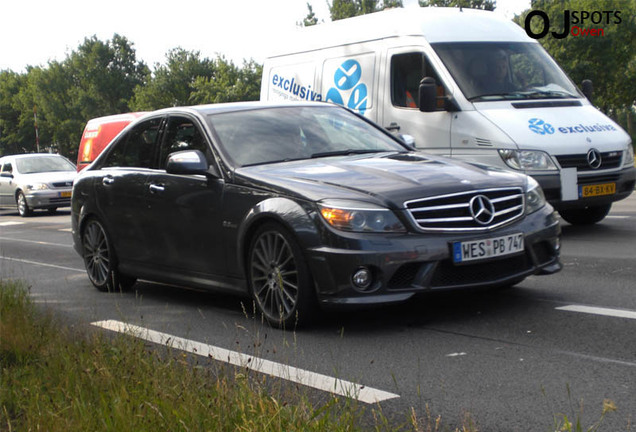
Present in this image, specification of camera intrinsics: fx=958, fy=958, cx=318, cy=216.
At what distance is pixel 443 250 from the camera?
5.93 meters

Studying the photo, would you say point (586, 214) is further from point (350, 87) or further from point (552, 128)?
point (350, 87)

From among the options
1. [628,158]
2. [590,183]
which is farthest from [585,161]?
[628,158]

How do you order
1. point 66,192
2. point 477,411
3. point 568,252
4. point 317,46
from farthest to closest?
point 66,192 → point 317,46 → point 568,252 → point 477,411

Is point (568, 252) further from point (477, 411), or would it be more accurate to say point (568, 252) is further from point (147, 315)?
point (477, 411)

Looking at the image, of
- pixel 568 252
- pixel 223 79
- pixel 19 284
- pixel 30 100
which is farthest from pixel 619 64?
pixel 30 100

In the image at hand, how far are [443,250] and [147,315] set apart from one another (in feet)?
8.61

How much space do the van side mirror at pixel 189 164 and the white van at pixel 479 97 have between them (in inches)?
168

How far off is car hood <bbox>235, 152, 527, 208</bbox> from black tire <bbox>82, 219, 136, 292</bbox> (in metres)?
2.24

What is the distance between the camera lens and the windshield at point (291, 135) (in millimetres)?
7098

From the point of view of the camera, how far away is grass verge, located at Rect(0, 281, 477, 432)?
3631 millimetres

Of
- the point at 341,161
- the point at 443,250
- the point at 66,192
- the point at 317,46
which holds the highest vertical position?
the point at 317,46

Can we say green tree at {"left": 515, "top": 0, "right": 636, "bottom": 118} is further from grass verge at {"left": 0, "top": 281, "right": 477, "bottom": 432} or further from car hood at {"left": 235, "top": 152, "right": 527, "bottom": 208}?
grass verge at {"left": 0, "top": 281, "right": 477, "bottom": 432}

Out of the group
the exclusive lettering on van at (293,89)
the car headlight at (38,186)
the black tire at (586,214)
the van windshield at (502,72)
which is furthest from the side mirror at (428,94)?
the car headlight at (38,186)

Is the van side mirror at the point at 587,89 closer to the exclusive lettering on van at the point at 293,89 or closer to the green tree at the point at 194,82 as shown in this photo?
the exclusive lettering on van at the point at 293,89
